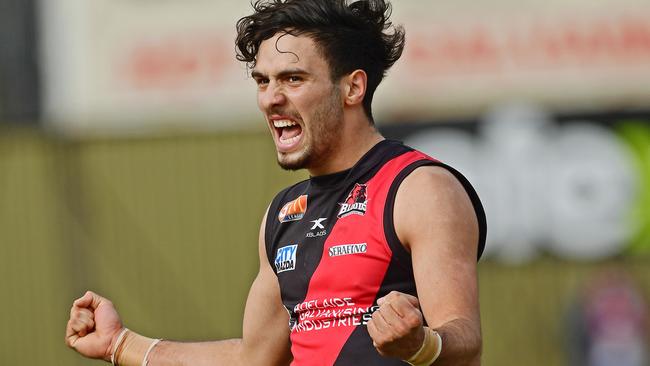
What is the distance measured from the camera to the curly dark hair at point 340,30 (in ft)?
18.7

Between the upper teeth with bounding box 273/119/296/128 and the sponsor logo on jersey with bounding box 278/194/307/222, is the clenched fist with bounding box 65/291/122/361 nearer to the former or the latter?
the sponsor logo on jersey with bounding box 278/194/307/222

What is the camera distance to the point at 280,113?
5.66 m

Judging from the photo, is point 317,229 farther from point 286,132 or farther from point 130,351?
point 130,351

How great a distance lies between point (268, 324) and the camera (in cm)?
609

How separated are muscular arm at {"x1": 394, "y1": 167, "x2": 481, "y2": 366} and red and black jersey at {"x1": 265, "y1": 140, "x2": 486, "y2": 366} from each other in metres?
0.09

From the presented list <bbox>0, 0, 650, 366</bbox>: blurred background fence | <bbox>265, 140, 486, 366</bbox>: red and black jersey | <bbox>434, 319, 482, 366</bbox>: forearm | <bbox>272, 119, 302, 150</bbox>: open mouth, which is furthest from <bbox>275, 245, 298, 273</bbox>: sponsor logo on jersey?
<bbox>0, 0, 650, 366</bbox>: blurred background fence

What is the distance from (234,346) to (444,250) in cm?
148

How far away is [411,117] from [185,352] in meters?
10.8

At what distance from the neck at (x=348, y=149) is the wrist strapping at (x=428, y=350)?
112 centimetres

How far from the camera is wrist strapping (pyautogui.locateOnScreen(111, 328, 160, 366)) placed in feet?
20.2

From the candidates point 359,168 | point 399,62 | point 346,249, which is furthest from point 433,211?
point 399,62

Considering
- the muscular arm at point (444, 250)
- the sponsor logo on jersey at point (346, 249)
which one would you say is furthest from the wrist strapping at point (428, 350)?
the sponsor logo on jersey at point (346, 249)

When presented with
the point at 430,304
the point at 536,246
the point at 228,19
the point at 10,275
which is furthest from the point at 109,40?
the point at 430,304

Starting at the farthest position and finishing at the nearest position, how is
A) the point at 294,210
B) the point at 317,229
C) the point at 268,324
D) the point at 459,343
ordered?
the point at 268,324, the point at 294,210, the point at 317,229, the point at 459,343
